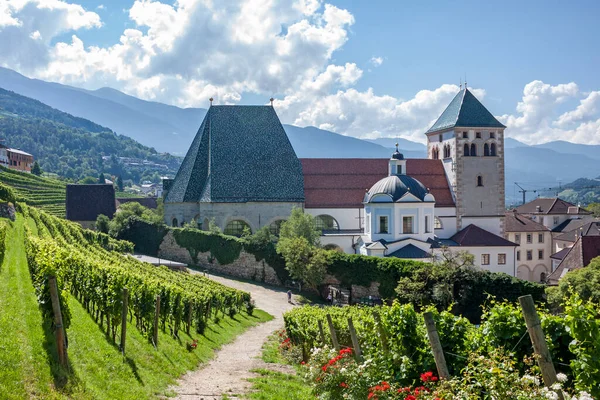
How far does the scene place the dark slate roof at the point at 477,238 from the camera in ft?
187

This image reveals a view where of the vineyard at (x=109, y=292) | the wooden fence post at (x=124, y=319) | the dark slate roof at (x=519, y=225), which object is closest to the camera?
the vineyard at (x=109, y=292)

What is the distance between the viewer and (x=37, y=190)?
95.7 metres

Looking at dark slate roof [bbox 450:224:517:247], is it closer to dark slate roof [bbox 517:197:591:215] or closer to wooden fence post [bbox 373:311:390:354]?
dark slate roof [bbox 517:197:591:215]

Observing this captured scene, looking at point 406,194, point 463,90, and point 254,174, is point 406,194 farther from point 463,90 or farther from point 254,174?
point 463,90

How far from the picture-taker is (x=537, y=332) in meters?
8.02

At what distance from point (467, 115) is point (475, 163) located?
209 inches

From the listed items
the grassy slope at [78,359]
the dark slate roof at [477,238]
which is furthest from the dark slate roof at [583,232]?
the grassy slope at [78,359]

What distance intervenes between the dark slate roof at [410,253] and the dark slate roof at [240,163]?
1355 centimetres

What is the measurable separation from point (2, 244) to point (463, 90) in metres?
52.5

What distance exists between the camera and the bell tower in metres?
62.1

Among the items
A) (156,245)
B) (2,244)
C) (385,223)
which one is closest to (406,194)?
(385,223)

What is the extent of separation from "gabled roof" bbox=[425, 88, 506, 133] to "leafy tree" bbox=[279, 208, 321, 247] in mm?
21640

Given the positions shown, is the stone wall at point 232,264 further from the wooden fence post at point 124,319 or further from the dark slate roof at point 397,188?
the wooden fence post at point 124,319

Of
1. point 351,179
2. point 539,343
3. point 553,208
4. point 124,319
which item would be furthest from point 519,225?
point 539,343
